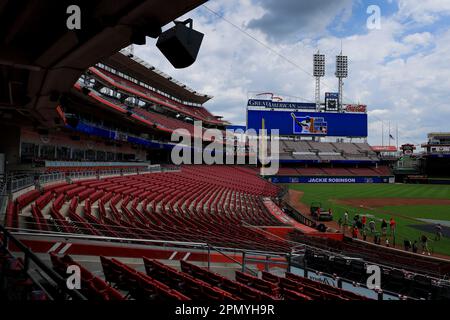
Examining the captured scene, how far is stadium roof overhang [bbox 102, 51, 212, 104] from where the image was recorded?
4450 centimetres

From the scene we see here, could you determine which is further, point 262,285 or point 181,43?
point 262,285

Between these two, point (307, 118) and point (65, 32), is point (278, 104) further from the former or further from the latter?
point (65, 32)

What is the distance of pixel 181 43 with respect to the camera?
4.57 metres

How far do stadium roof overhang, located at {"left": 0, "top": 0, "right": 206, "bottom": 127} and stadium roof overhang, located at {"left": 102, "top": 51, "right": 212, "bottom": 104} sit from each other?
34.7m

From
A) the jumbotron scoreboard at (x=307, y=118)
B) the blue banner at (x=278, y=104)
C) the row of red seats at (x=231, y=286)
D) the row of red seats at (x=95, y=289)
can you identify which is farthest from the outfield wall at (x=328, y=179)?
the row of red seats at (x=95, y=289)

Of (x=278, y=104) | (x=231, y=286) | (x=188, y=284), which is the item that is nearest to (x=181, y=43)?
(x=188, y=284)

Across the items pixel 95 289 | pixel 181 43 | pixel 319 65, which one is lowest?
pixel 95 289

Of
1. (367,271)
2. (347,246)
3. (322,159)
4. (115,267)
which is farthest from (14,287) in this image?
(322,159)

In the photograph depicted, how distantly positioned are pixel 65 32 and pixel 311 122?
6134cm

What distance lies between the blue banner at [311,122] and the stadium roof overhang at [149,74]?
41.5 ft

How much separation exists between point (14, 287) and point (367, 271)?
318 inches

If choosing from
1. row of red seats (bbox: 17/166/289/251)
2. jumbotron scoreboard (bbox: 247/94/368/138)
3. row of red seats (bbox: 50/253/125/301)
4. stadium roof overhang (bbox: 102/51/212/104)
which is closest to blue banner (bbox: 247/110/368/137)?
jumbotron scoreboard (bbox: 247/94/368/138)

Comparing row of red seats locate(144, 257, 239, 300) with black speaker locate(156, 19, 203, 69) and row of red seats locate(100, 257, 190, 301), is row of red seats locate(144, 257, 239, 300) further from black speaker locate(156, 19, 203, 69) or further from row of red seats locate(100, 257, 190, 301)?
black speaker locate(156, 19, 203, 69)

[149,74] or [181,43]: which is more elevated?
[149,74]
